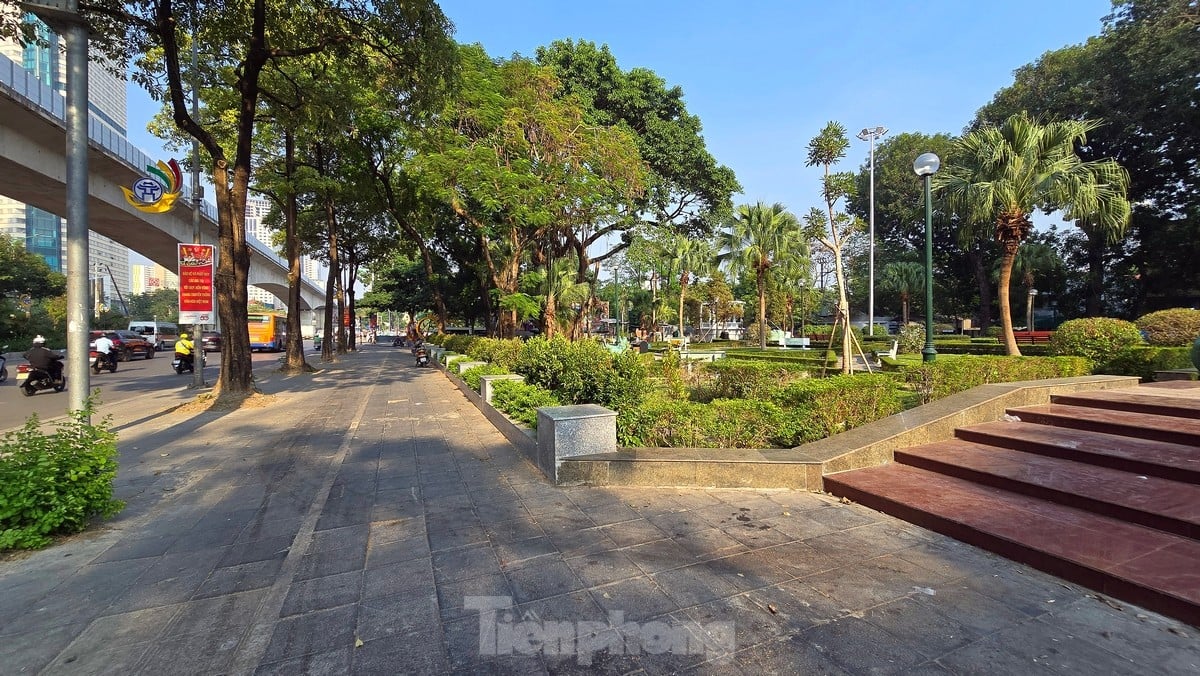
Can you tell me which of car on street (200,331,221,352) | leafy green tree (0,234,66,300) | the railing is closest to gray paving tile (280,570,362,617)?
the railing

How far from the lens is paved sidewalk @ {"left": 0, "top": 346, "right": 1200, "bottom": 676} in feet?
8.51

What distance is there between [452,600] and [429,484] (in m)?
2.59

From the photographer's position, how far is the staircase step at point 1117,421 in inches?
205

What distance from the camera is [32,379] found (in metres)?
13.4

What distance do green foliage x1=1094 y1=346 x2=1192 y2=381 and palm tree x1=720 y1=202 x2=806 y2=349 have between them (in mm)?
15975

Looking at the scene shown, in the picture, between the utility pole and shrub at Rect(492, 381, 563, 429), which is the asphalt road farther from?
shrub at Rect(492, 381, 563, 429)

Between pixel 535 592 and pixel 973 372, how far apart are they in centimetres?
719

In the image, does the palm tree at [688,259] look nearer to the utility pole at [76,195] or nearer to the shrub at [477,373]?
the shrub at [477,373]

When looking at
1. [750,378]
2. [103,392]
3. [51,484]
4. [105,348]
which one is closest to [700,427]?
[750,378]

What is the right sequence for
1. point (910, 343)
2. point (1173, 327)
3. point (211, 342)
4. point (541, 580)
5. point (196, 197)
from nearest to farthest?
1. point (541, 580)
2. point (1173, 327)
3. point (196, 197)
4. point (910, 343)
5. point (211, 342)

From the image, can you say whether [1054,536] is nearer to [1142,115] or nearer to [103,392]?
[103,392]

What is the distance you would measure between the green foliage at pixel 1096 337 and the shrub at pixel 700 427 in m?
7.30

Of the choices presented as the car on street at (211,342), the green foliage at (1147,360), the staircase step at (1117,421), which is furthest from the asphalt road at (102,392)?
the green foliage at (1147,360)

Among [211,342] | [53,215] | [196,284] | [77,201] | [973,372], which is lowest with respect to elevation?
[973,372]
